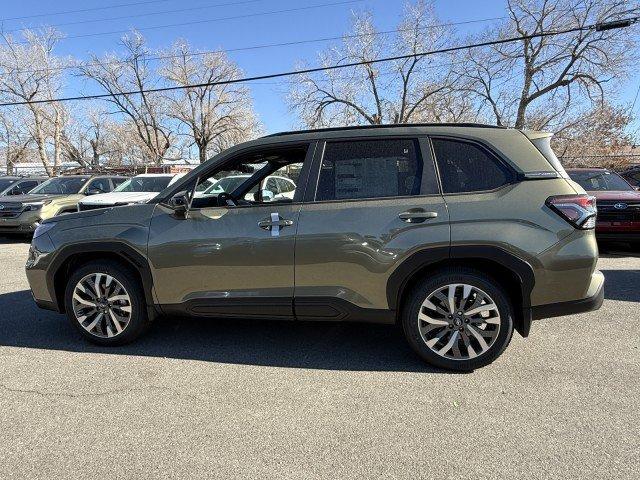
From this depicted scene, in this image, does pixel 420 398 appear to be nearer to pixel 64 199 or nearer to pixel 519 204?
pixel 519 204

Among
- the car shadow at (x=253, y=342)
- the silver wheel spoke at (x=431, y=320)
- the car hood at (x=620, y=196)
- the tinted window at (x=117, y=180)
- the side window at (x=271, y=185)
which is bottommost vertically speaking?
the car shadow at (x=253, y=342)

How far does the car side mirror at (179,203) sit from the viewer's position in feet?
11.3

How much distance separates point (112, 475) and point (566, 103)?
32.2m

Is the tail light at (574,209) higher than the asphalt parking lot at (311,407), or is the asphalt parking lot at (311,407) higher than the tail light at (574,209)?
the tail light at (574,209)

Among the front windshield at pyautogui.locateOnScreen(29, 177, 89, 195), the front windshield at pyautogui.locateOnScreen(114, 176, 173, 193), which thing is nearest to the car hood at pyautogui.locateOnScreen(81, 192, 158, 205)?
the front windshield at pyautogui.locateOnScreen(114, 176, 173, 193)

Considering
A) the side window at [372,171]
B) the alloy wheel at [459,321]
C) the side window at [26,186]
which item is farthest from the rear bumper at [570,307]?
the side window at [26,186]

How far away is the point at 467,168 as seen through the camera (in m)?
3.18

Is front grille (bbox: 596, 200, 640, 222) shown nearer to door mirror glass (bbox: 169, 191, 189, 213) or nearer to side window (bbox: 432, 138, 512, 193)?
side window (bbox: 432, 138, 512, 193)

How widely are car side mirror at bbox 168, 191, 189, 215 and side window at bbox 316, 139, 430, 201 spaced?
1.11m

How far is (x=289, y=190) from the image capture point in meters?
3.50

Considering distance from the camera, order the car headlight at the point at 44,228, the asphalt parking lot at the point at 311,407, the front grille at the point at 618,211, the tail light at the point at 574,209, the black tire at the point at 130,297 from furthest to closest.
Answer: the front grille at the point at 618,211 < the car headlight at the point at 44,228 < the black tire at the point at 130,297 < the tail light at the point at 574,209 < the asphalt parking lot at the point at 311,407

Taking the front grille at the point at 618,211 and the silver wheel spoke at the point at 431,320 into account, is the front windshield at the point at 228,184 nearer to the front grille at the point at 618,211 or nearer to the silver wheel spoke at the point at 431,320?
the silver wheel spoke at the point at 431,320

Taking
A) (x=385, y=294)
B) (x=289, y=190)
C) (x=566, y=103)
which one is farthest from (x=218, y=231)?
(x=566, y=103)

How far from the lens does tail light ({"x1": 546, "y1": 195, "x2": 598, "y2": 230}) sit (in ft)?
9.77
